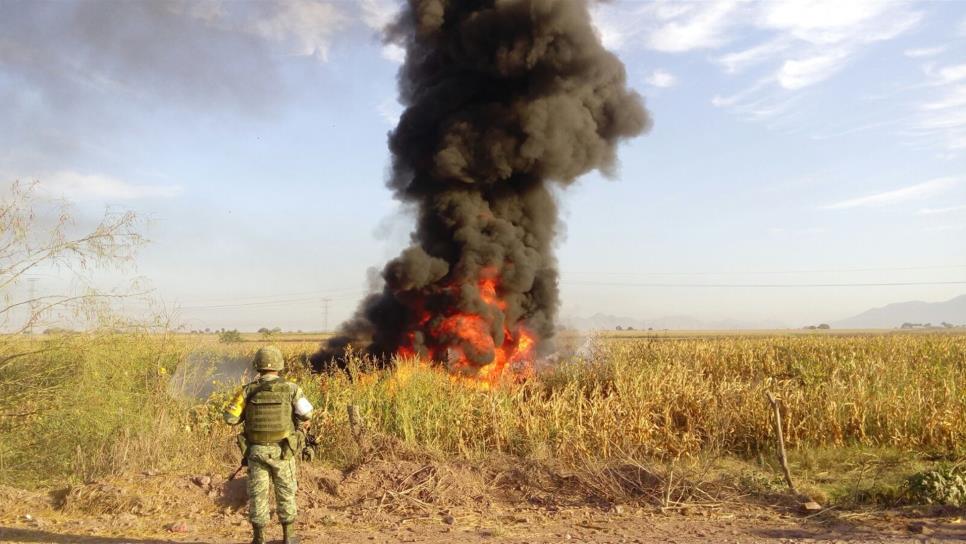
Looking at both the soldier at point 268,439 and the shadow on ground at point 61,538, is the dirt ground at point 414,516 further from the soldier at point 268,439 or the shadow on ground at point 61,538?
the soldier at point 268,439

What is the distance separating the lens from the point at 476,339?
21.9 meters

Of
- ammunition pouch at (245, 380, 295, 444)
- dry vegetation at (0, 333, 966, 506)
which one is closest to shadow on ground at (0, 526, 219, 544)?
ammunition pouch at (245, 380, 295, 444)

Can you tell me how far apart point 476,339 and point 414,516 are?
1451cm

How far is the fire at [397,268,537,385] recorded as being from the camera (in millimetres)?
21562

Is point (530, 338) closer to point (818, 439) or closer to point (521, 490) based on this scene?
point (818, 439)

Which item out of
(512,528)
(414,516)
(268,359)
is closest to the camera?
(268,359)

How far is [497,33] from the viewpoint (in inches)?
949

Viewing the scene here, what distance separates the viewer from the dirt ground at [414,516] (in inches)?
261

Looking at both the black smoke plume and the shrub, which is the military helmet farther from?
the black smoke plume

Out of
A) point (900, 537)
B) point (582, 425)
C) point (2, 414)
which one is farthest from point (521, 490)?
point (2, 414)

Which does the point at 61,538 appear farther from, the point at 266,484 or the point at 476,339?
the point at 476,339

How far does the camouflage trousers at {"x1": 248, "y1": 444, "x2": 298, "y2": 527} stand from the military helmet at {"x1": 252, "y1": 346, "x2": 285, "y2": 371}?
2.49ft

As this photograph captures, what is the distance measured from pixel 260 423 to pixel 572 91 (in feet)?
67.3

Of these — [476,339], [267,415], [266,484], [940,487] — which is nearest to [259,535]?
[266,484]
